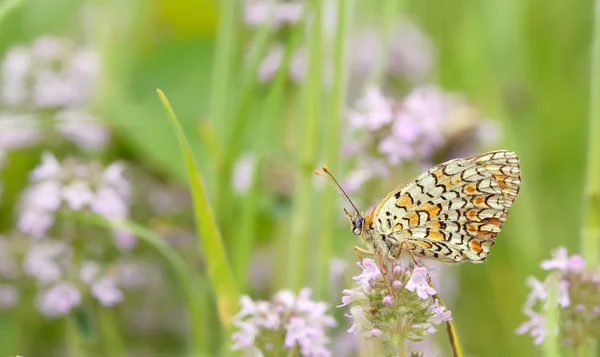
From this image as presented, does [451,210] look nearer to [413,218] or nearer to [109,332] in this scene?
[413,218]

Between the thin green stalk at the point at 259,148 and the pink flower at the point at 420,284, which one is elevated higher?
the thin green stalk at the point at 259,148

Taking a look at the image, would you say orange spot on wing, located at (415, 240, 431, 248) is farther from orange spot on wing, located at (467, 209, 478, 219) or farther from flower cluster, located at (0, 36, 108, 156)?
flower cluster, located at (0, 36, 108, 156)

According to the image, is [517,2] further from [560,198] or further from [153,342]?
[153,342]

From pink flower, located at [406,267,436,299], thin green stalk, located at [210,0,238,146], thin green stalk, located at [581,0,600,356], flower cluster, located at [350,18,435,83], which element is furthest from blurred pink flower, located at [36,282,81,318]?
flower cluster, located at [350,18,435,83]

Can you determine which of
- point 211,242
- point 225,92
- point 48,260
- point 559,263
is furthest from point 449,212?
point 48,260

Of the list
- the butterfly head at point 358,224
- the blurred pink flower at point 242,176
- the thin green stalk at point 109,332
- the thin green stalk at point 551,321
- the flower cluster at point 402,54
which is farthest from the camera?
the flower cluster at point 402,54

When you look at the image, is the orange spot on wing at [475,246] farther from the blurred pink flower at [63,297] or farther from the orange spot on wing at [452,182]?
the blurred pink flower at [63,297]

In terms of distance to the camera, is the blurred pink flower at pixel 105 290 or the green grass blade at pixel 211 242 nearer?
the green grass blade at pixel 211 242

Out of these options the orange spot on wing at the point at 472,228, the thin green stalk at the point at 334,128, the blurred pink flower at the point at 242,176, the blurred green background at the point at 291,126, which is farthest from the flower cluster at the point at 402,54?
the orange spot on wing at the point at 472,228
